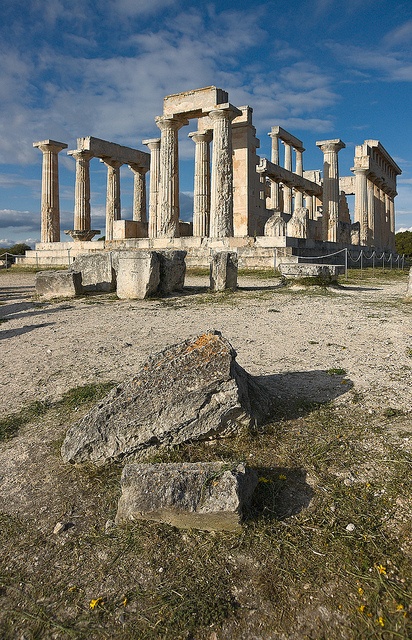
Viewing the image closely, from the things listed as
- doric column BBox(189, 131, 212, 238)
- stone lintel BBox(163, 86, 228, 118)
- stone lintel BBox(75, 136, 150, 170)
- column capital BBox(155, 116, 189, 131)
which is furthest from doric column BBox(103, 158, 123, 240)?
stone lintel BBox(163, 86, 228, 118)

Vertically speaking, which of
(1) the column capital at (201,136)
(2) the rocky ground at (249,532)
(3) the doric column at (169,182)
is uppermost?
(1) the column capital at (201,136)

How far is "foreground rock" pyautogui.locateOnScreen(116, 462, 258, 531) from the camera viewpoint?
2.65 meters

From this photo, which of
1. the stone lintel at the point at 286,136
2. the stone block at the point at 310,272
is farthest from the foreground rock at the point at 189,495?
the stone lintel at the point at 286,136

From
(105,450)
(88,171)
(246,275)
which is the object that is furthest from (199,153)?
(105,450)

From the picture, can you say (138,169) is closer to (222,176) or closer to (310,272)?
(222,176)

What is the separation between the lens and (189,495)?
272cm

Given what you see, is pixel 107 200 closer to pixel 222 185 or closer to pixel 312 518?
pixel 222 185

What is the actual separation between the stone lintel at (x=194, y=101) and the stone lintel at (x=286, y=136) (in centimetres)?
1041

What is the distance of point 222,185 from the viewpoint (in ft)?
69.0

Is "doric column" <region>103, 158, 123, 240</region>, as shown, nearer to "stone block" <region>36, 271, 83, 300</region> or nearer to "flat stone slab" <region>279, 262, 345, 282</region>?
"flat stone slab" <region>279, 262, 345, 282</region>

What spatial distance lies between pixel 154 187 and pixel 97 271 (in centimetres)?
1621

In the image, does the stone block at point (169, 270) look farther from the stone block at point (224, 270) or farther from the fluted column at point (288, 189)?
the fluted column at point (288, 189)

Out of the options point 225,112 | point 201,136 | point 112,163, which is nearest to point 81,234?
point 112,163

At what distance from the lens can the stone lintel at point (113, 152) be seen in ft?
90.7
